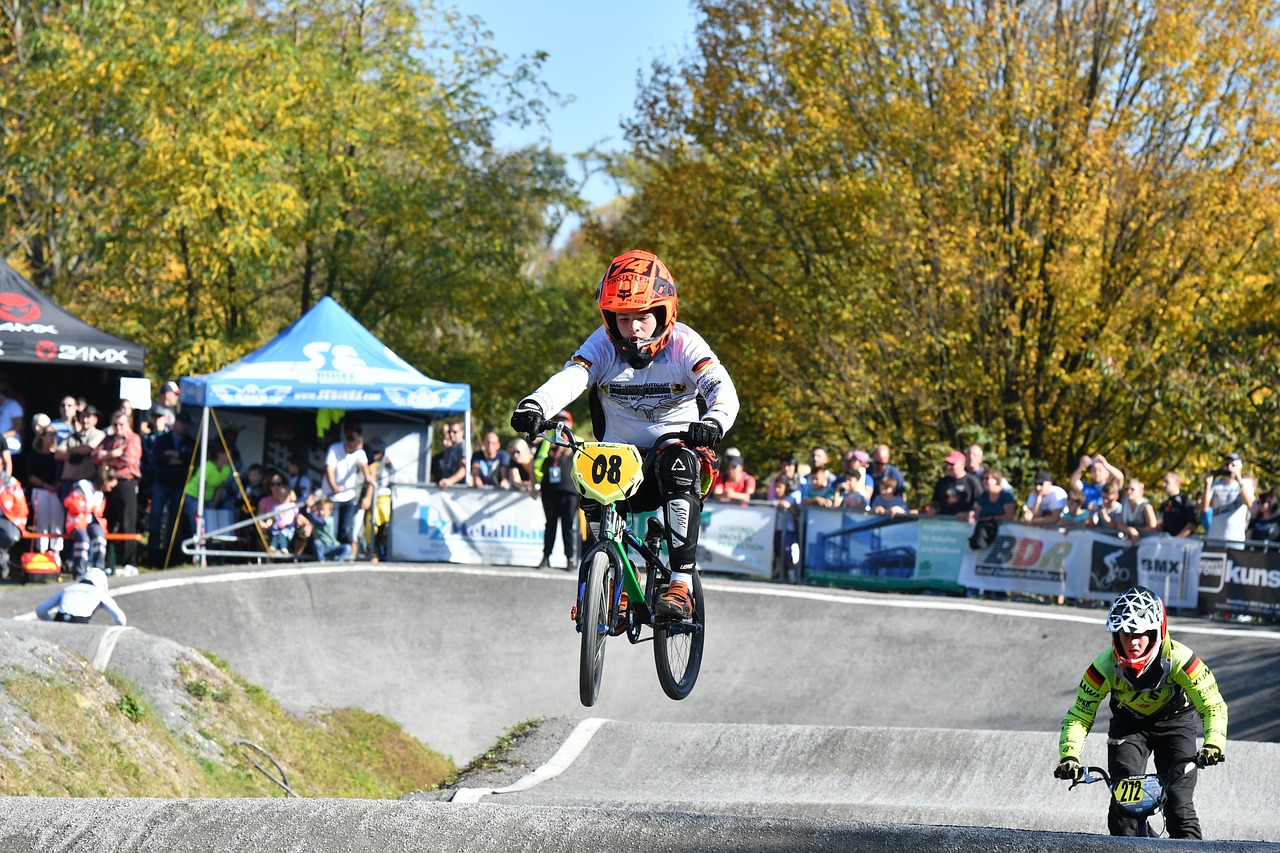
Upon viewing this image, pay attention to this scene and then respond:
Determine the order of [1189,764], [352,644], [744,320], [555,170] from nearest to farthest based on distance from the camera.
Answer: [1189,764]
[352,644]
[744,320]
[555,170]

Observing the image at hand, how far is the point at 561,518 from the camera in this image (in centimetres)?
1766

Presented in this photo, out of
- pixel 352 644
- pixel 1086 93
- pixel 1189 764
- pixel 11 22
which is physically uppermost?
pixel 11 22

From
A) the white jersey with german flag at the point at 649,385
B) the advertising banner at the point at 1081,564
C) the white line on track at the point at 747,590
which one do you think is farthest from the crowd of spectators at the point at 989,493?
the white jersey with german flag at the point at 649,385

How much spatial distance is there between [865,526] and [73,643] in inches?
366

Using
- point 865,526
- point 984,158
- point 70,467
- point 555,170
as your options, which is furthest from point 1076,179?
point 70,467

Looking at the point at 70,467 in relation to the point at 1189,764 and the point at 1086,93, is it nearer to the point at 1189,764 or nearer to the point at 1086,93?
the point at 1189,764

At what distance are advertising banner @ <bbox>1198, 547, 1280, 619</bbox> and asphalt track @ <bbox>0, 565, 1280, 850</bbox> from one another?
1.34 feet

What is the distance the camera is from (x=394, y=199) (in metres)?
28.7

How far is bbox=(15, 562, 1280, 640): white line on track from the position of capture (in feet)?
49.9

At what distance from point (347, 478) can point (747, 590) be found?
5.34m

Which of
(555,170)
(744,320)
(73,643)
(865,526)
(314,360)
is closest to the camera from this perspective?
(73,643)

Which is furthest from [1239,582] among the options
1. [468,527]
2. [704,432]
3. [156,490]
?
[156,490]

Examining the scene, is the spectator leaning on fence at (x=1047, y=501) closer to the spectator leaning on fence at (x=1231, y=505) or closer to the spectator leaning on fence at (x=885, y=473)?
the spectator leaning on fence at (x=885, y=473)

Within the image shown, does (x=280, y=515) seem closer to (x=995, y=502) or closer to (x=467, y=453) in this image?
(x=467, y=453)
